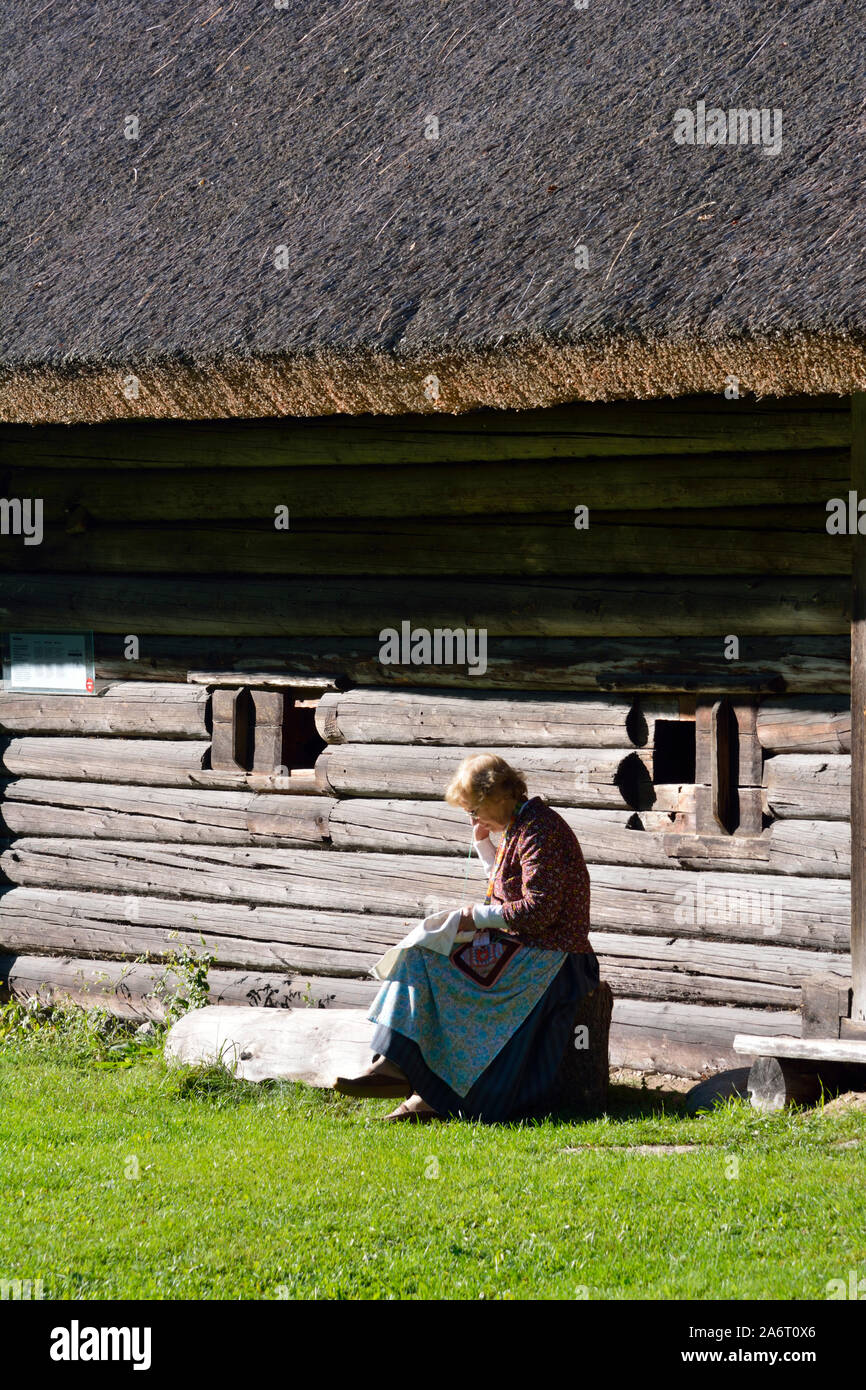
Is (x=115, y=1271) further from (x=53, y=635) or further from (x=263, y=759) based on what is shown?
(x=53, y=635)

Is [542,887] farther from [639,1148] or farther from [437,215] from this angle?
[437,215]

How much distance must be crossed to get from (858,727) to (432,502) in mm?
1935

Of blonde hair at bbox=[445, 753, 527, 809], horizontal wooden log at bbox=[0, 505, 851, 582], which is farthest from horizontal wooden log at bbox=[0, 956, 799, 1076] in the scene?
horizontal wooden log at bbox=[0, 505, 851, 582]

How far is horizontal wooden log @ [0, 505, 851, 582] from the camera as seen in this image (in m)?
→ 5.51

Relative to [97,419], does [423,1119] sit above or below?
below

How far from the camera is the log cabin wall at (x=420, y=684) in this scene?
5.48m

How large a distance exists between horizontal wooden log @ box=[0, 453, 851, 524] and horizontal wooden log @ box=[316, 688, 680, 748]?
2.39 feet

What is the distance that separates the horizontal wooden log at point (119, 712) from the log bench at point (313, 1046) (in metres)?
1.29

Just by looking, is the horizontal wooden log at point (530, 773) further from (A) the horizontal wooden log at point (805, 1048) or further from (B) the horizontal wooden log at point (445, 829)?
(A) the horizontal wooden log at point (805, 1048)

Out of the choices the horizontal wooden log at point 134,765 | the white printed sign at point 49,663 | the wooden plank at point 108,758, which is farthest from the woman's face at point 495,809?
the white printed sign at point 49,663

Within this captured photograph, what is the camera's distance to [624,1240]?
12.2 feet

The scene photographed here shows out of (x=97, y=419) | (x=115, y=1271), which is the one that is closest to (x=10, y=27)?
(x=97, y=419)

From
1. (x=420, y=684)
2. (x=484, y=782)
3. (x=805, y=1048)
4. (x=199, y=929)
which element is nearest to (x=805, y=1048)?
(x=805, y=1048)

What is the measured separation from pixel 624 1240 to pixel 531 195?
371 centimetres
